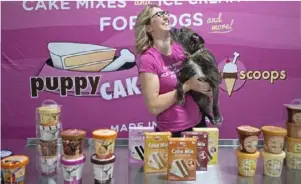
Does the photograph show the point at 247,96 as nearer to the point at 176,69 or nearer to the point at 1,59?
the point at 176,69

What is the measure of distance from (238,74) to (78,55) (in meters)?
0.86

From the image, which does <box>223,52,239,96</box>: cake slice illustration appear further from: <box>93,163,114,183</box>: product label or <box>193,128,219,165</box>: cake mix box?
<box>93,163,114,183</box>: product label

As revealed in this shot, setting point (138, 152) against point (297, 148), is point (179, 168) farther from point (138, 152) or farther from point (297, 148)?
point (297, 148)

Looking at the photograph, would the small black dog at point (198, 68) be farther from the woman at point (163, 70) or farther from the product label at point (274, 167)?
the product label at point (274, 167)

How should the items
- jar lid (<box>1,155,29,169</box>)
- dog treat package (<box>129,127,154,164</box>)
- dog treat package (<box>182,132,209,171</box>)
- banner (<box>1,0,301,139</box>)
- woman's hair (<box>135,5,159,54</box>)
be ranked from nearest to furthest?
jar lid (<box>1,155,29,169</box>), dog treat package (<box>182,132,209,171</box>), dog treat package (<box>129,127,154,164</box>), woman's hair (<box>135,5,159,54</box>), banner (<box>1,0,301,139</box>)

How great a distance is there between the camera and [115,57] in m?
1.85

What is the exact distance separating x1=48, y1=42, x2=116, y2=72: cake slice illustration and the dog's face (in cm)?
34

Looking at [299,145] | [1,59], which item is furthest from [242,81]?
[1,59]

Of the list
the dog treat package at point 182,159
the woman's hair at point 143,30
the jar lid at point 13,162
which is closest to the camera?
the jar lid at point 13,162

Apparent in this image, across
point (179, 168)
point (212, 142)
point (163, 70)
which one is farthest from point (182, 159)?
point (163, 70)

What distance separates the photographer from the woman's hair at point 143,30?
1722 millimetres

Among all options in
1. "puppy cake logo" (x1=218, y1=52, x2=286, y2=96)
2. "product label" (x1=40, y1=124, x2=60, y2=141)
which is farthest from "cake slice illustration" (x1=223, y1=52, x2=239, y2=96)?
"product label" (x1=40, y1=124, x2=60, y2=141)

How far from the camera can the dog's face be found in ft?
5.74

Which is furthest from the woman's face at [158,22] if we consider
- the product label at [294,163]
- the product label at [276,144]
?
the product label at [294,163]
